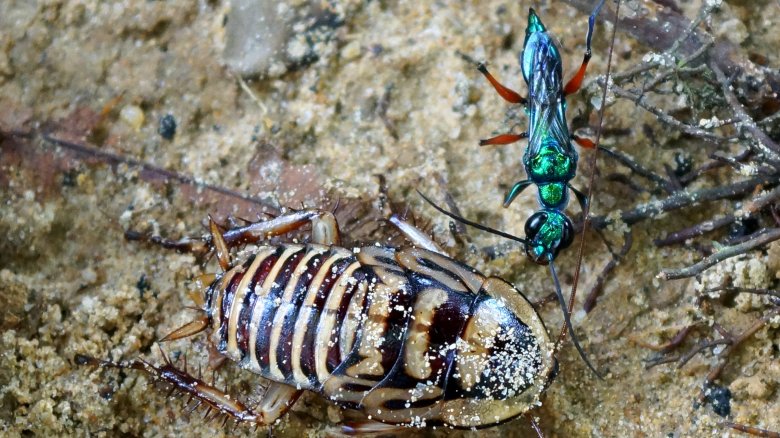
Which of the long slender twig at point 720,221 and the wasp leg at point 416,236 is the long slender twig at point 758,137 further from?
the wasp leg at point 416,236

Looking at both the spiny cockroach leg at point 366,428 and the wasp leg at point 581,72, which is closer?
the spiny cockroach leg at point 366,428

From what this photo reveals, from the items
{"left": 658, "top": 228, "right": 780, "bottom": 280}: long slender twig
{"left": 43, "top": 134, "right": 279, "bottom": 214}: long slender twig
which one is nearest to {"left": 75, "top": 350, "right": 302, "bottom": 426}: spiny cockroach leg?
{"left": 43, "top": 134, "right": 279, "bottom": 214}: long slender twig

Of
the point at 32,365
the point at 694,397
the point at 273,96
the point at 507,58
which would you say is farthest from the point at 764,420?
the point at 32,365

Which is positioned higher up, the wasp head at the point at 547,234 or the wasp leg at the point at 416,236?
the wasp head at the point at 547,234

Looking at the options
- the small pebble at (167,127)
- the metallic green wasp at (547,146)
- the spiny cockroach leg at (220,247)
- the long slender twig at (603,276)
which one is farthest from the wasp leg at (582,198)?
the small pebble at (167,127)

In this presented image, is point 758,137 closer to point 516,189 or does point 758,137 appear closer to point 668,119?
point 668,119

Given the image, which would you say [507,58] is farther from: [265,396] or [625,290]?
[265,396]

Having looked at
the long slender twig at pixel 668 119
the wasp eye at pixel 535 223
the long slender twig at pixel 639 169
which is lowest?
the wasp eye at pixel 535 223

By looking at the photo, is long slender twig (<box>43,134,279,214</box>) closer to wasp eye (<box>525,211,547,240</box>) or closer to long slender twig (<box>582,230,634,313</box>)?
wasp eye (<box>525,211,547,240</box>)
